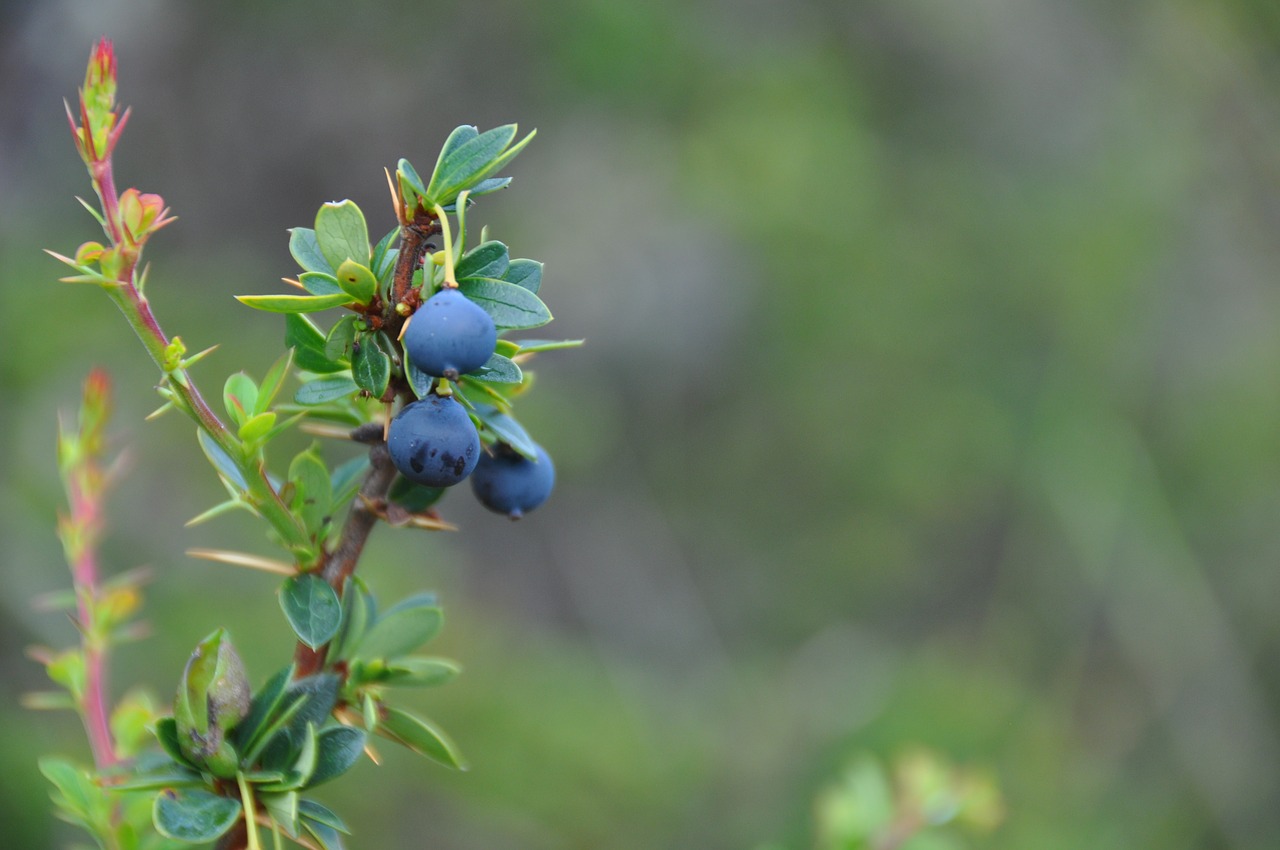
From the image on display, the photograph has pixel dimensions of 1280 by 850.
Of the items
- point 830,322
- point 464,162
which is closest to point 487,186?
point 464,162

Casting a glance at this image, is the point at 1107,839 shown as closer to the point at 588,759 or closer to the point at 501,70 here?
the point at 588,759

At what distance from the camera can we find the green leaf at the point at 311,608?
1.54ft

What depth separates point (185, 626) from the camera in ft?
6.31

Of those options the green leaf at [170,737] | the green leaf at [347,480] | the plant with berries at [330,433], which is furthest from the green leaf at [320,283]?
the green leaf at [170,737]

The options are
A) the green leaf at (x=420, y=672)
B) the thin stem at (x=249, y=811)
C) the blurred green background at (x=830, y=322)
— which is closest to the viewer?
the thin stem at (x=249, y=811)

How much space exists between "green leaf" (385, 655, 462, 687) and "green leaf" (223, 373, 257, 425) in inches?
5.9

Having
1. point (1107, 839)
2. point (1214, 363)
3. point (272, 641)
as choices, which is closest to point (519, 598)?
point (272, 641)

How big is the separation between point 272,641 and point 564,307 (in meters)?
2.19

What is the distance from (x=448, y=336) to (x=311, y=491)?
140 mm

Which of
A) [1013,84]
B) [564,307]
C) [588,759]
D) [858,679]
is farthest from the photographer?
[1013,84]

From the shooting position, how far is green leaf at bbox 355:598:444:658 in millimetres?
546

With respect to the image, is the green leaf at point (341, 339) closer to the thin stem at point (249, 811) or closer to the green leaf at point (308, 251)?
the green leaf at point (308, 251)

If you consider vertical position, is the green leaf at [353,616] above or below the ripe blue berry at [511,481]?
below

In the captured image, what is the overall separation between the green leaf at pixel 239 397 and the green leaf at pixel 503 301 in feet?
0.39
